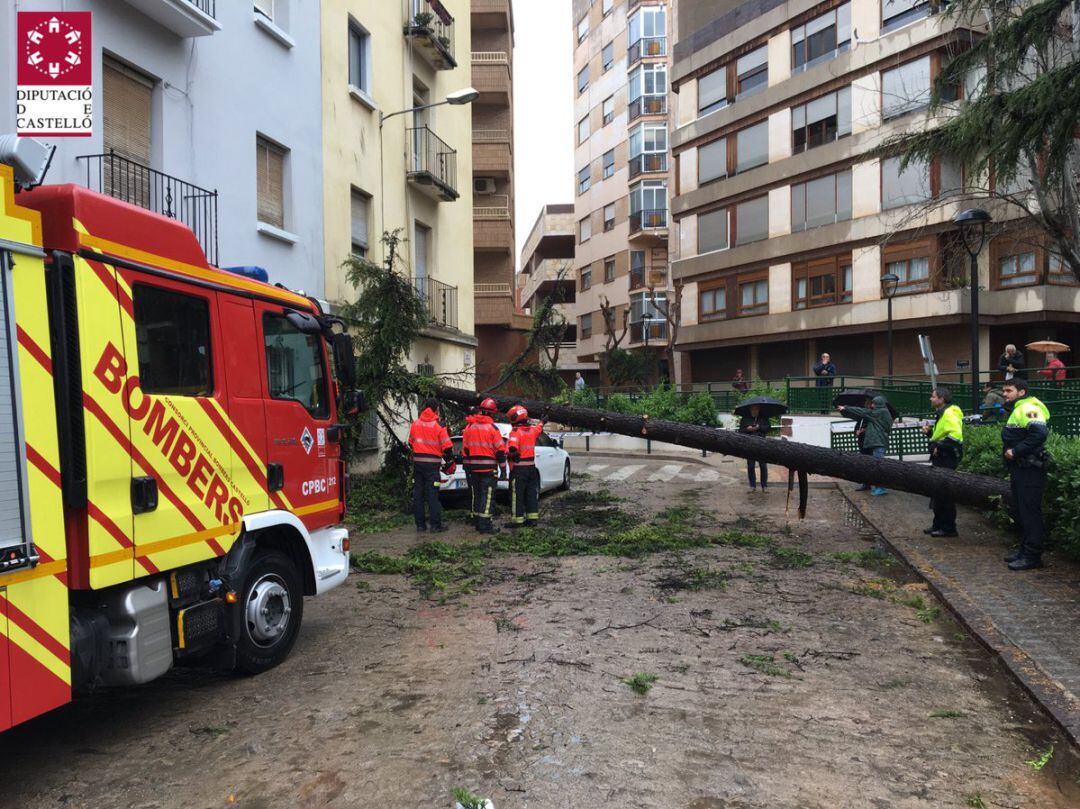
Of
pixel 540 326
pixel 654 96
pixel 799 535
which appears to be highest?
pixel 654 96

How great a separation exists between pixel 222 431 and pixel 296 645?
1.93m

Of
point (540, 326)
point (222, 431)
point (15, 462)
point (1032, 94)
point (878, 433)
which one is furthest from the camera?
point (540, 326)

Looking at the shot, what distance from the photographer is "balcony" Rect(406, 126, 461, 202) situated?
1809 centimetres

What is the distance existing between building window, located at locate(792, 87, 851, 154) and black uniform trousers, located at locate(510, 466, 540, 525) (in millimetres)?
23736

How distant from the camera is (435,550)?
915cm

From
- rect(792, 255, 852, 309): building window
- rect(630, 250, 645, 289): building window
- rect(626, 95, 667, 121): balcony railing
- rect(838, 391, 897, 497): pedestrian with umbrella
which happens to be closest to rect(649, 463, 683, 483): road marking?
rect(838, 391, 897, 497): pedestrian with umbrella

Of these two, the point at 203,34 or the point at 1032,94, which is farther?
the point at 203,34

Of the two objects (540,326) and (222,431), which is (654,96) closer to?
(540,326)

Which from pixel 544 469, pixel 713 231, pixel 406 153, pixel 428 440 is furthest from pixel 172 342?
pixel 713 231

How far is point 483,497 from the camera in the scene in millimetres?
10539

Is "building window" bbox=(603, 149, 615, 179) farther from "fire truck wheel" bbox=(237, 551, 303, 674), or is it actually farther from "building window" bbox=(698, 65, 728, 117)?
"fire truck wheel" bbox=(237, 551, 303, 674)

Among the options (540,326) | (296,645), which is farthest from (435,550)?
(540,326)

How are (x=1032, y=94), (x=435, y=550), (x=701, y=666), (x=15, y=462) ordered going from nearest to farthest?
(x=15, y=462), (x=701, y=666), (x=1032, y=94), (x=435, y=550)

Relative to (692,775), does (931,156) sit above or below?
above
